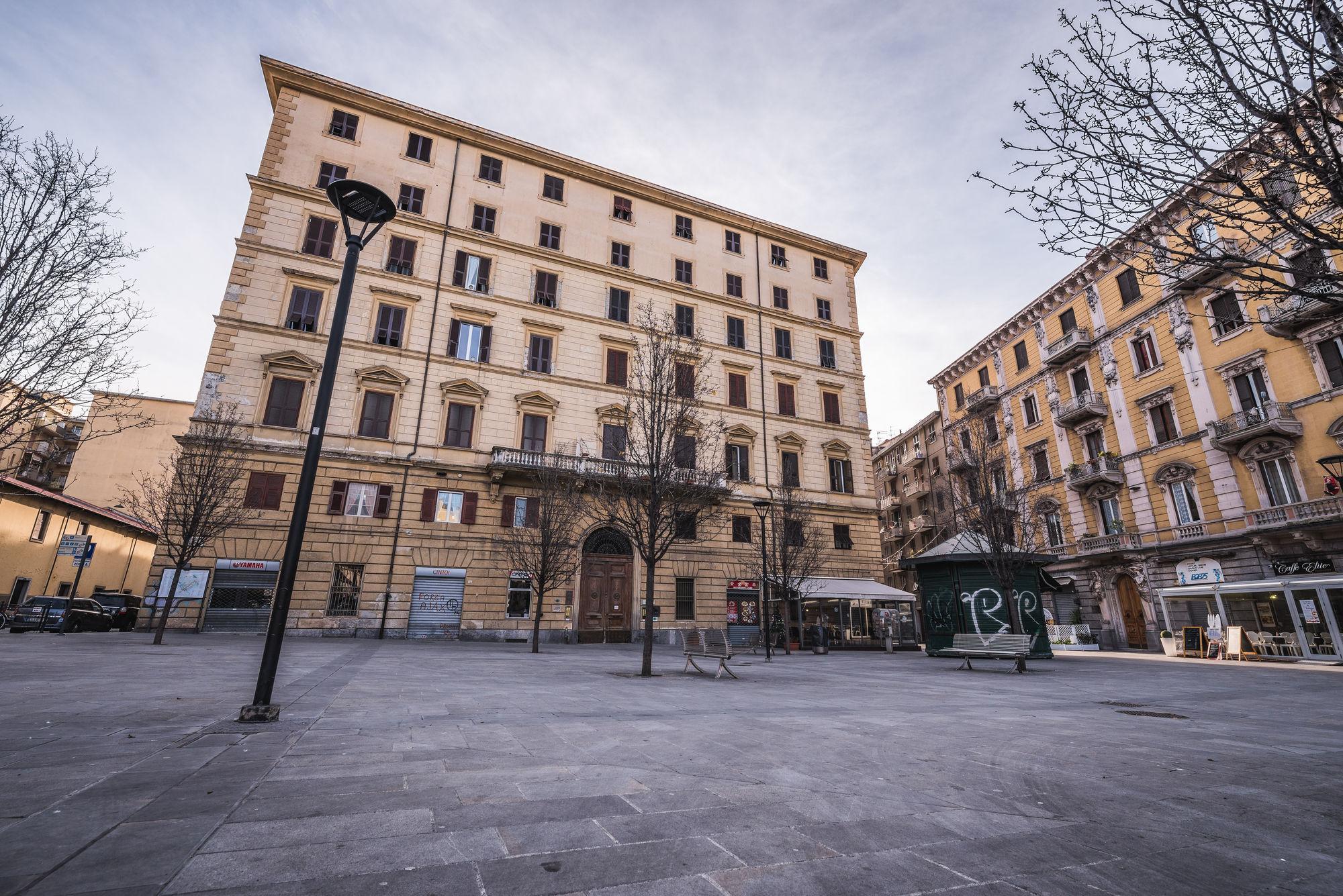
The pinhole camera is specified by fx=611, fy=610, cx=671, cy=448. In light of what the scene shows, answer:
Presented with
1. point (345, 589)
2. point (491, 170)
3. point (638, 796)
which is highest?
point (491, 170)

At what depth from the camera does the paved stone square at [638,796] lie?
261cm

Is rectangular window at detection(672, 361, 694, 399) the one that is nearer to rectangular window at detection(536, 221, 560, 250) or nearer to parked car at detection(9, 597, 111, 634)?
rectangular window at detection(536, 221, 560, 250)

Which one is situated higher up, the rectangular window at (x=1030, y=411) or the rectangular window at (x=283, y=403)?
the rectangular window at (x=1030, y=411)

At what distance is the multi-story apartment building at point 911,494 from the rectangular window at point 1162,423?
13834mm

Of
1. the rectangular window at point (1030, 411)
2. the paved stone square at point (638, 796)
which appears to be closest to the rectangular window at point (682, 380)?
the paved stone square at point (638, 796)

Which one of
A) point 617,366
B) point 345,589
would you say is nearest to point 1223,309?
point 617,366

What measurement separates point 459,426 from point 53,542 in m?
23.0

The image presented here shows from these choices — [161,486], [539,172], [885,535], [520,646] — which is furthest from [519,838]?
[885,535]

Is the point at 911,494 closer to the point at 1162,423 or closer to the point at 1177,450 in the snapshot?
the point at 1162,423

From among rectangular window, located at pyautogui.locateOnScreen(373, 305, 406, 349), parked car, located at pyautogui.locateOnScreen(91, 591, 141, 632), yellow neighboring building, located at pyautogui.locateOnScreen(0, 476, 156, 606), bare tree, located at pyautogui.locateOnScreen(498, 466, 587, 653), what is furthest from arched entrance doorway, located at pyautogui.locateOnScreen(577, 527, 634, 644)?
yellow neighboring building, located at pyautogui.locateOnScreen(0, 476, 156, 606)

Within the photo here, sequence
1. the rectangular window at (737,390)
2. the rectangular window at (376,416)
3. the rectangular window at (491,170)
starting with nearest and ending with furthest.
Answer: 1. the rectangular window at (376,416)
2. the rectangular window at (491,170)
3. the rectangular window at (737,390)

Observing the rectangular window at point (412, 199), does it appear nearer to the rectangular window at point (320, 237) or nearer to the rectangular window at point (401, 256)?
the rectangular window at point (401, 256)

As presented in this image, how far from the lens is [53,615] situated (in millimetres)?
22750

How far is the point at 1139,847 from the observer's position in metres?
3.21
